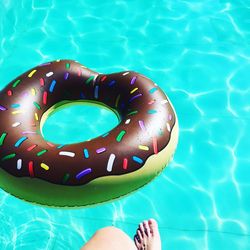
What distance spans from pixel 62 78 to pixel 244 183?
80.9 inches

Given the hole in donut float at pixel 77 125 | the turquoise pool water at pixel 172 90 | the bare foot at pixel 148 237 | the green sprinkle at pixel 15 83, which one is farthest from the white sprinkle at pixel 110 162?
the hole in donut float at pixel 77 125

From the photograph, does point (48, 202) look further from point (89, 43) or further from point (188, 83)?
point (89, 43)

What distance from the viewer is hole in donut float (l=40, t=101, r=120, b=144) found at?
489cm

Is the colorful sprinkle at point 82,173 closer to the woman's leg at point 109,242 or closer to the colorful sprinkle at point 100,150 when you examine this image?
the colorful sprinkle at point 100,150

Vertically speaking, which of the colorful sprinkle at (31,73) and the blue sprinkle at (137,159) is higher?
the colorful sprinkle at (31,73)

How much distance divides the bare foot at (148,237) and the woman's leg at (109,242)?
45 cm

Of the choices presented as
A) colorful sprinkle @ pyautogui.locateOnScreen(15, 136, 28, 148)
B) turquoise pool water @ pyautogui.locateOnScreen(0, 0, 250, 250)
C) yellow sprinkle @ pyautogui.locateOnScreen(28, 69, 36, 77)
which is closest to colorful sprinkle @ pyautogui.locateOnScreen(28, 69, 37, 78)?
yellow sprinkle @ pyautogui.locateOnScreen(28, 69, 36, 77)

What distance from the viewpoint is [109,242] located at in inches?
122

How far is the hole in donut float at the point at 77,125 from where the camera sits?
489 cm

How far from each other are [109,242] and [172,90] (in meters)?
2.60

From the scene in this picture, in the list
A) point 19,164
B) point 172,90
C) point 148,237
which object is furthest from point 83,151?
point 172,90

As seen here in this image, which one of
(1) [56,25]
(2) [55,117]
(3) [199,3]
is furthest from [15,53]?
(3) [199,3]

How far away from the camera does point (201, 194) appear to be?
14.3ft

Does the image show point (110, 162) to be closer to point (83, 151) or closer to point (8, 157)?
point (83, 151)
